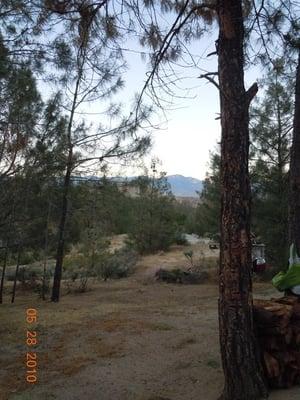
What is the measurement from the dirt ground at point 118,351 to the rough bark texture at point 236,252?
0.33 meters

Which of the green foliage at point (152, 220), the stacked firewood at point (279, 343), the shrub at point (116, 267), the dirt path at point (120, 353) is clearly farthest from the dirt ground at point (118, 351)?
the green foliage at point (152, 220)

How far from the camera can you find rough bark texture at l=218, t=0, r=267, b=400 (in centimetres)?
402

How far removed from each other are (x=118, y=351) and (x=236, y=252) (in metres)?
2.57

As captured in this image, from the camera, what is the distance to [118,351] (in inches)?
232

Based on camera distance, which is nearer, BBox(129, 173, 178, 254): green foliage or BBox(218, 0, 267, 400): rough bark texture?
BBox(218, 0, 267, 400): rough bark texture

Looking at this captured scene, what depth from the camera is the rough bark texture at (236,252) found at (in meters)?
4.02

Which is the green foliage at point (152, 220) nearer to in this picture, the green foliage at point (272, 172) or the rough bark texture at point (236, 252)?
the green foliage at point (272, 172)

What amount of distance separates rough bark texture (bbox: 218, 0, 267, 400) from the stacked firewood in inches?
6.1

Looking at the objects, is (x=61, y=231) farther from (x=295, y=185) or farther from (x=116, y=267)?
(x=295, y=185)

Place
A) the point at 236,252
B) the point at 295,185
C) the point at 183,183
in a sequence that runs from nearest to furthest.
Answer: the point at 236,252 < the point at 295,185 < the point at 183,183

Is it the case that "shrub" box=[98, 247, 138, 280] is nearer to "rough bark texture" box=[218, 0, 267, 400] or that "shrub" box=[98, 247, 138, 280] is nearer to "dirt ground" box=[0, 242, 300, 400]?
"dirt ground" box=[0, 242, 300, 400]

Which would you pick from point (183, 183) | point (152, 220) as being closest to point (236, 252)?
point (152, 220)
